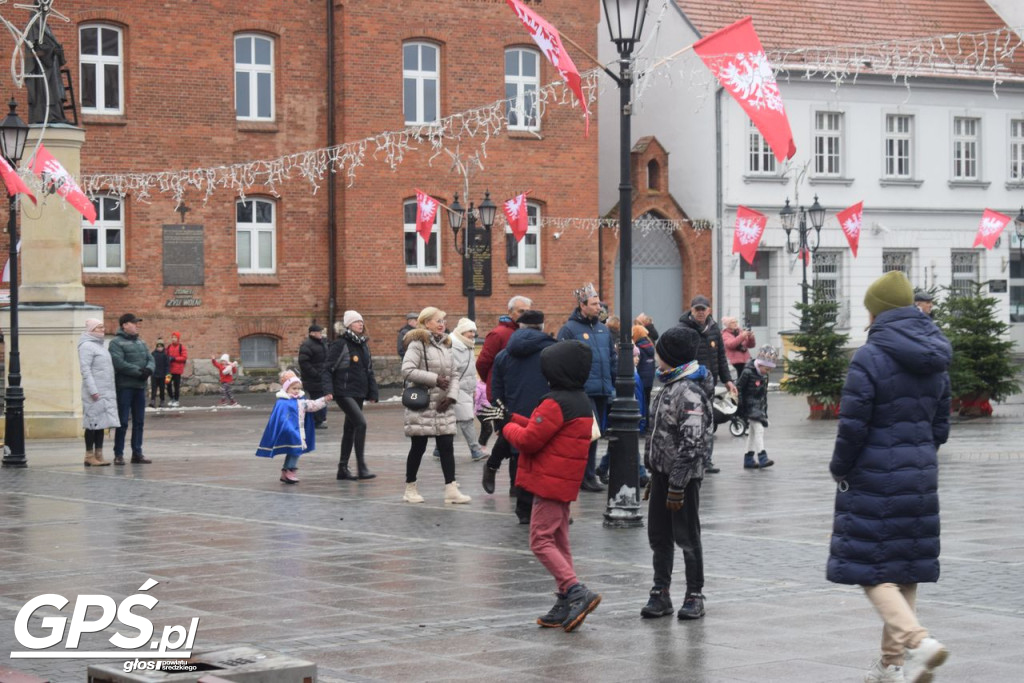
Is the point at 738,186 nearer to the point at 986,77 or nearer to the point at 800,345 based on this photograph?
the point at 986,77

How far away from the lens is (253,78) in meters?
38.5

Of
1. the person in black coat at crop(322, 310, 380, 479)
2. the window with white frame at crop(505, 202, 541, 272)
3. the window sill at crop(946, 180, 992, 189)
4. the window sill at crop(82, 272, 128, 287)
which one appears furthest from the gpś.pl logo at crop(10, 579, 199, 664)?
the window sill at crop(946, 180, 992, 189)

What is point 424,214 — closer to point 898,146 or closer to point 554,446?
point 898,146

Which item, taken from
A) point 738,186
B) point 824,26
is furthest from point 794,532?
point 824,26

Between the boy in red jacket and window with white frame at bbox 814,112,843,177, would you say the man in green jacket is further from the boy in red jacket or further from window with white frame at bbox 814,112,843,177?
window with white frame at bbox 814,112,843,177

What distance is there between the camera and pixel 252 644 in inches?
339

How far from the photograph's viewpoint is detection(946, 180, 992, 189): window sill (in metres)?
47.6

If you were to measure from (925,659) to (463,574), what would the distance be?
444 centimetres

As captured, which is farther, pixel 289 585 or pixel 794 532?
pixel 794 532

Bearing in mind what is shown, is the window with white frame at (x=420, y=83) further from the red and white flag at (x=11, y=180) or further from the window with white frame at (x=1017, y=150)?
the red and white flag at (x=11, y=180)

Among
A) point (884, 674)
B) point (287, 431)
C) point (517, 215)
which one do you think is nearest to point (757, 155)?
point (517, 215)

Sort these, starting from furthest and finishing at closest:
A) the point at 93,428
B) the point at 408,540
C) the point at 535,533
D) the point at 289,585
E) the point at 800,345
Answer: the point at 800,345, the point at 93,428, the point at 408,540, the point at 289,585, the point at 535,533

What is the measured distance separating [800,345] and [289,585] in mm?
17017

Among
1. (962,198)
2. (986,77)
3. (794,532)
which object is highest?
(986,77)
